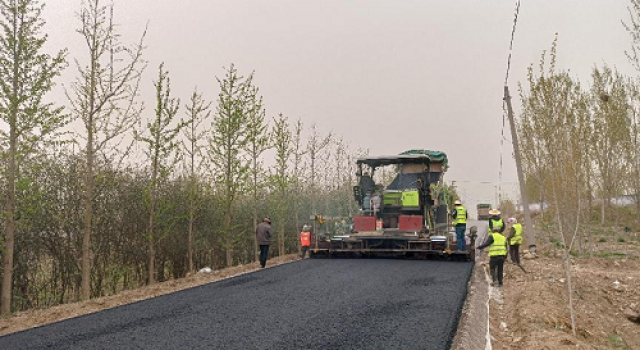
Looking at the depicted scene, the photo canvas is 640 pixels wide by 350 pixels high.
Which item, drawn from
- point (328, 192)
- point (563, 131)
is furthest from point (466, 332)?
point (328, 192)

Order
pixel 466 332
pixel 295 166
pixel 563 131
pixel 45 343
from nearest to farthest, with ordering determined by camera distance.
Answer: pixel 45 343 < pixel 466 332 < pixel 563 131 < pixel 295 166

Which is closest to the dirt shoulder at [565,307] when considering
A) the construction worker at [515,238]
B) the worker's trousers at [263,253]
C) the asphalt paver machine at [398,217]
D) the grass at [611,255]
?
the construction worker at [515,238]

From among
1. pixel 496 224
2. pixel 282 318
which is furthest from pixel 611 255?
pixel 282 318

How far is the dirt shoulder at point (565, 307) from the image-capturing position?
5609 mm

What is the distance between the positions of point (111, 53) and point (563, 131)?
944 cm

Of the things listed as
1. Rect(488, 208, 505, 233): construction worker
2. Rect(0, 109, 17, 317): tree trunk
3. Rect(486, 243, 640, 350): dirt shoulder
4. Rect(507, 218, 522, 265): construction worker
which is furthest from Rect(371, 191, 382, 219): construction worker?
Rect(0, 109, 17, 317): tree trunk

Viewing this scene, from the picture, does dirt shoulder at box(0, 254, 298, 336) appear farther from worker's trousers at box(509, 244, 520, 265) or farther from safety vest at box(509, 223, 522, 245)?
worker's trousers at box(509, 244, 520, 265)

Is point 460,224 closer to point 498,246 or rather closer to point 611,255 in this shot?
point 498,246

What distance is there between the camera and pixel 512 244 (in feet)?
37.9

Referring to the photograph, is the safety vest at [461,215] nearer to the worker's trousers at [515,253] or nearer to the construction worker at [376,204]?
the worker's trousers at [515,253]

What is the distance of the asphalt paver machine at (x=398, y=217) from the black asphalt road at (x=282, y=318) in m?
3.30

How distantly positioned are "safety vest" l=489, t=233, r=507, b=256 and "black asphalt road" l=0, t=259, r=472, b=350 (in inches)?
30.6

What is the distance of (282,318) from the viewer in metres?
6.16

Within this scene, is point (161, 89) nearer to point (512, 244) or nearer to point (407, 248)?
point (407, 248)
